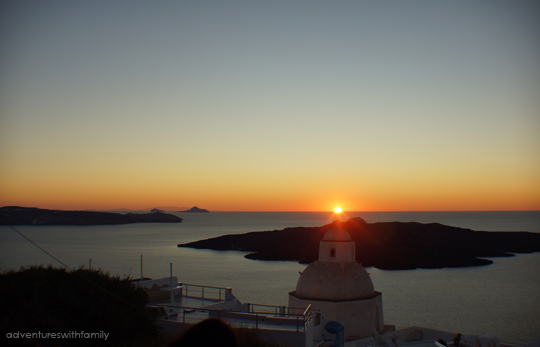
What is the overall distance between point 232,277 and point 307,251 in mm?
30715

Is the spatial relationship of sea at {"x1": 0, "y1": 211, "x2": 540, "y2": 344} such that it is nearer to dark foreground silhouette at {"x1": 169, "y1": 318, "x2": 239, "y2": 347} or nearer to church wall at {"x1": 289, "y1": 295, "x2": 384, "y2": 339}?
church wall at {"x1": 289, "y1": 295, "x2": 384, "y2": 339}

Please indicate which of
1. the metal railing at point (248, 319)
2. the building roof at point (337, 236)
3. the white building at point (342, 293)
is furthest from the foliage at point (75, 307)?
the building roof at point (337, 236)

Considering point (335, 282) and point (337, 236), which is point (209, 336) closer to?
point (335, 282)

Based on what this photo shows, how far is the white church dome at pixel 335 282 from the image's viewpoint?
30438 millimetres

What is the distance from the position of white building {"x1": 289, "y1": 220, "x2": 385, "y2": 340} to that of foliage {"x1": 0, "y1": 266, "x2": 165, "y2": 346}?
19079 millimetres

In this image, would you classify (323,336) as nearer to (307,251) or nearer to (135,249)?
(307,251)

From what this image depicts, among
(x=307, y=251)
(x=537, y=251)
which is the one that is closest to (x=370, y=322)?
(x=307, y=251)

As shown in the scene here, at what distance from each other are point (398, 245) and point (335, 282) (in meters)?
76.1

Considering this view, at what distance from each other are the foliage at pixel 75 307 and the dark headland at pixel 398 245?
82253 mm

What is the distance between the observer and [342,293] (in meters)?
30.3

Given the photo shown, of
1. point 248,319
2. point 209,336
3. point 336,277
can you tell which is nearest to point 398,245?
point 336,277

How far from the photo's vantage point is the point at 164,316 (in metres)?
19.3

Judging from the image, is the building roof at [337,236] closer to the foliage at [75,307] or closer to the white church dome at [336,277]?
the white church dome at [336,277]

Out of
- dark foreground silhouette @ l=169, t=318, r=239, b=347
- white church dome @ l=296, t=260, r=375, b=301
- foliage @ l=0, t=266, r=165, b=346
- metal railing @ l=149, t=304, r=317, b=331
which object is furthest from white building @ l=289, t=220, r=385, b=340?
dark foreground silhouette @ l=169, t=318, r=239, b=347
